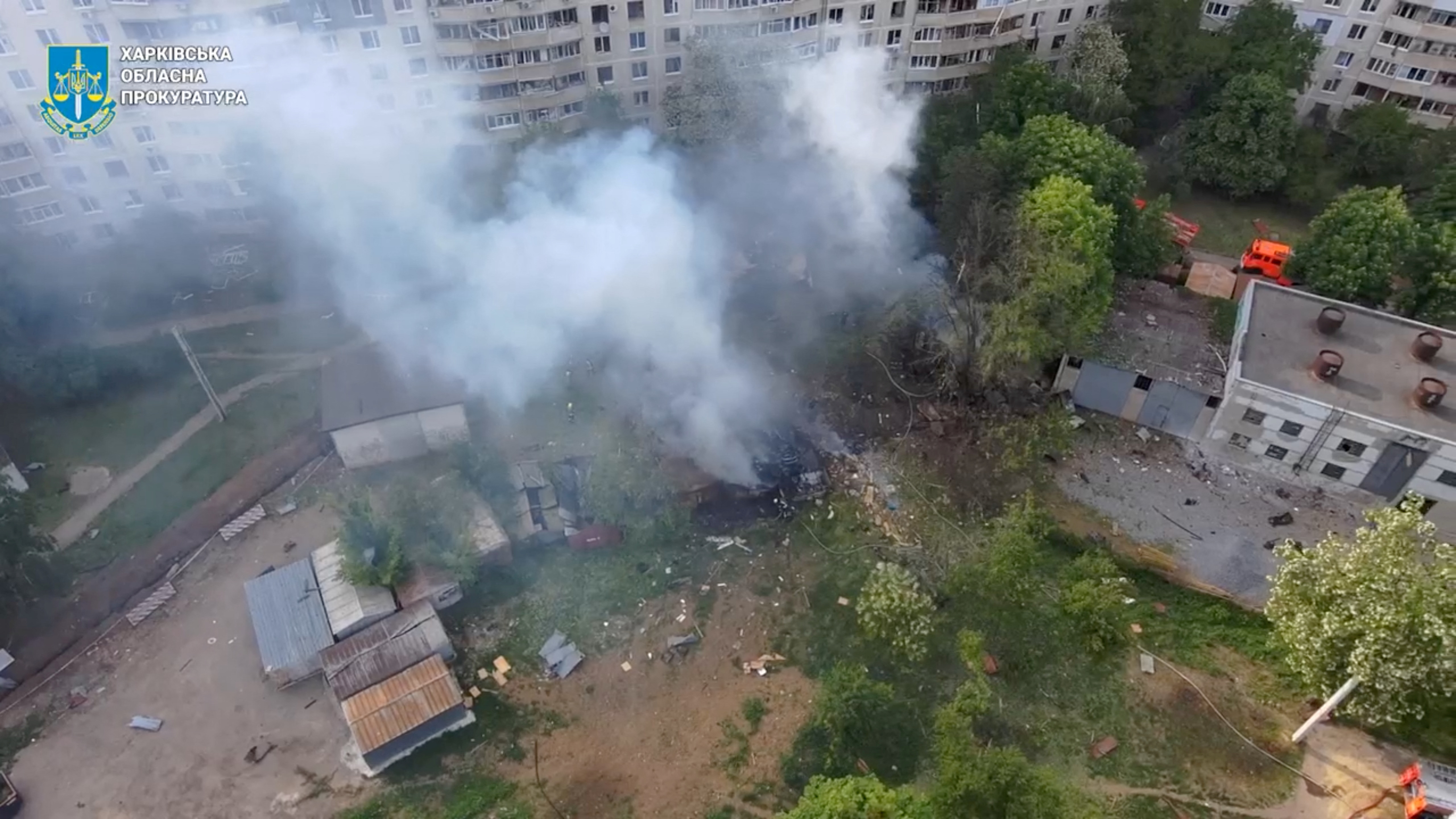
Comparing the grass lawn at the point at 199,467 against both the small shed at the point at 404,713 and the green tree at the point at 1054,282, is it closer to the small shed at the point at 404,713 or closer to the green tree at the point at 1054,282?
the small shed at the point at 404,713

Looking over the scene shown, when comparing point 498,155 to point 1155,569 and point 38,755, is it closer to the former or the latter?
point 38,755

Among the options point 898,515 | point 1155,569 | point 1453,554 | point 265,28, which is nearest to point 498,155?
point 265,28

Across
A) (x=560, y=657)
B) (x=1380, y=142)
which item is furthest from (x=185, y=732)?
(x=1380, y=142)

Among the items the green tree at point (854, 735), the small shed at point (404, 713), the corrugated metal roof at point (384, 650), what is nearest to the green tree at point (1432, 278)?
the green tree at point (854, 735)

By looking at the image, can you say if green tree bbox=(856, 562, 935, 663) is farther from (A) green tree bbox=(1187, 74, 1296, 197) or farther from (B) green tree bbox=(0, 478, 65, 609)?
(A) green tree bbox=(1187, 74, 1296, 197)

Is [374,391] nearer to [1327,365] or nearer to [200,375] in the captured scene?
[200,375]

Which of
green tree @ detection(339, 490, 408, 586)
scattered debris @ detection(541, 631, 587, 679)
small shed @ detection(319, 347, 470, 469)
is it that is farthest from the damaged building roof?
scattered debris @ detection(541, 631, 587, 679)
